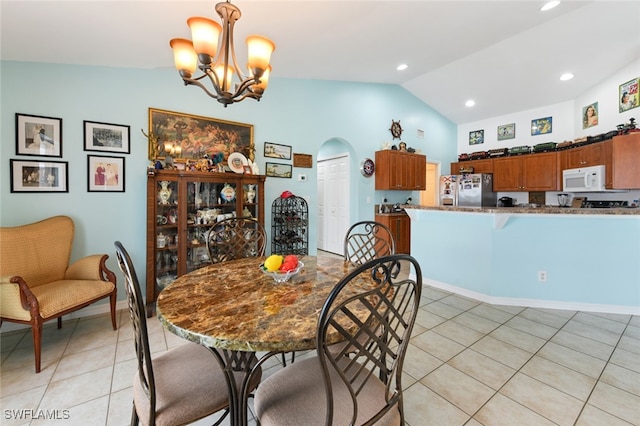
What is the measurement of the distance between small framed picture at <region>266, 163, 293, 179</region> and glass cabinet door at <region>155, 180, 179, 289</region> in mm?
1301

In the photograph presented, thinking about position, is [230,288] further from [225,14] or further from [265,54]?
[225,14]

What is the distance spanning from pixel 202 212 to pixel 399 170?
363 centimetres

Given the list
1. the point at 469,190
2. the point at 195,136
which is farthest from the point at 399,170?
the point at 195,136

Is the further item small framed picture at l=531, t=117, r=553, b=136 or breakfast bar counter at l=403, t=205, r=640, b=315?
small framed picture at l=531, t=117, r=553, b=136

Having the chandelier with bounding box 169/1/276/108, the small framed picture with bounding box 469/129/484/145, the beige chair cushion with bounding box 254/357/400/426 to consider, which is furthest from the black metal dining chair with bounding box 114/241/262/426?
the small framed picture with bounding box 469/129/484/145

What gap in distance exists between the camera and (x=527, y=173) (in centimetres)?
512

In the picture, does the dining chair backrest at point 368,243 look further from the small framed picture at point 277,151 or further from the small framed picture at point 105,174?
the small framed picture at point 105,174

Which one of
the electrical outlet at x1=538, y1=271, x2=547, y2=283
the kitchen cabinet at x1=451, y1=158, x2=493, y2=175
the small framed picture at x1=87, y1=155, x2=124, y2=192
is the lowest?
the electrical outlet at x1=538, y1=271, x2=547, y2=283

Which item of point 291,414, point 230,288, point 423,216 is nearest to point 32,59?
point 230,288

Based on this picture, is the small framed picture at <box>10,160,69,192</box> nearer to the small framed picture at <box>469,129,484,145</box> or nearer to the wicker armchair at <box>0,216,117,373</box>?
the wicker armchair at <box>0,216,117,373</box>

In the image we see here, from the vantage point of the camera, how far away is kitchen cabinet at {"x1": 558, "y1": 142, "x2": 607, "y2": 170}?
3.95m

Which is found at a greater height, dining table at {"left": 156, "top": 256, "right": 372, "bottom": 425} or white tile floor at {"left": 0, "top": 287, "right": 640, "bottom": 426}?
dining table at {"left": 156, "top": 256, "right": 372, "bottom": 425}

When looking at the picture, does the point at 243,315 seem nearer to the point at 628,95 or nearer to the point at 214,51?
the point at 214,51

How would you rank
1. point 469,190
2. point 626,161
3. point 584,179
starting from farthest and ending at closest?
point 469,190
point 584,179
point 626,161
